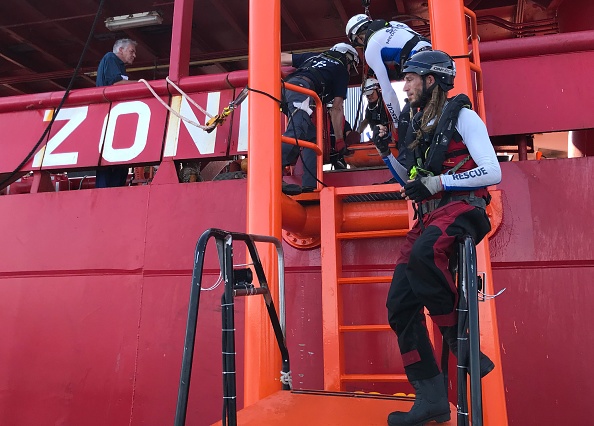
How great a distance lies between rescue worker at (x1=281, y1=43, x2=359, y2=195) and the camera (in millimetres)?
3978

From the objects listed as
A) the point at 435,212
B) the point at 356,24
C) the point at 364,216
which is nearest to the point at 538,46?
the point at 356,24

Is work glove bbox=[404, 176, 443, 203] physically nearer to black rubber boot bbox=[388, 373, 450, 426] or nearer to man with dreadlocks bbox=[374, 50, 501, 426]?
man with dreadlocks bbox=[374, 50, 501, 426]

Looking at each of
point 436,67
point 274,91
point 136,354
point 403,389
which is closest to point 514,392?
point 403,389

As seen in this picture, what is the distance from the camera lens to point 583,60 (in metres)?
3.97

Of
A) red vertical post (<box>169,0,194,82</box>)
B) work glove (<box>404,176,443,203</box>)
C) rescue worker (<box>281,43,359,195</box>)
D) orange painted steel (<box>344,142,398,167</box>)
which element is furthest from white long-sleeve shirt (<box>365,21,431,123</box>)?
red vertical post (<box>169,0,194,82</box>)

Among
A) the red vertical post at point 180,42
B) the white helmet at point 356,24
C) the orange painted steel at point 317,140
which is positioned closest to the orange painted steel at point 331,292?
the orange painted steel at point 317,140

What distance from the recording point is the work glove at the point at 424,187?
2.37 meters

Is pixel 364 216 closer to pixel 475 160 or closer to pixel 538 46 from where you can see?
pixel 475 160

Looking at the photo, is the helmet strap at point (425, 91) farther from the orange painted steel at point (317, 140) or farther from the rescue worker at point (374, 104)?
the rescue worker at point (374, 104)

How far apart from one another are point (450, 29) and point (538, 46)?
94 centimetres

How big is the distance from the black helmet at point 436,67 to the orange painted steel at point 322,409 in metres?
1.50

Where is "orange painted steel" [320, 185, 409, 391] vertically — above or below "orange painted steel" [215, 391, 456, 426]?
above

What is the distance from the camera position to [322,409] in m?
2.45

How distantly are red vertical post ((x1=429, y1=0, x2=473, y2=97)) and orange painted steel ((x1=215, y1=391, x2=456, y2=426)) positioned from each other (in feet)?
6.34
